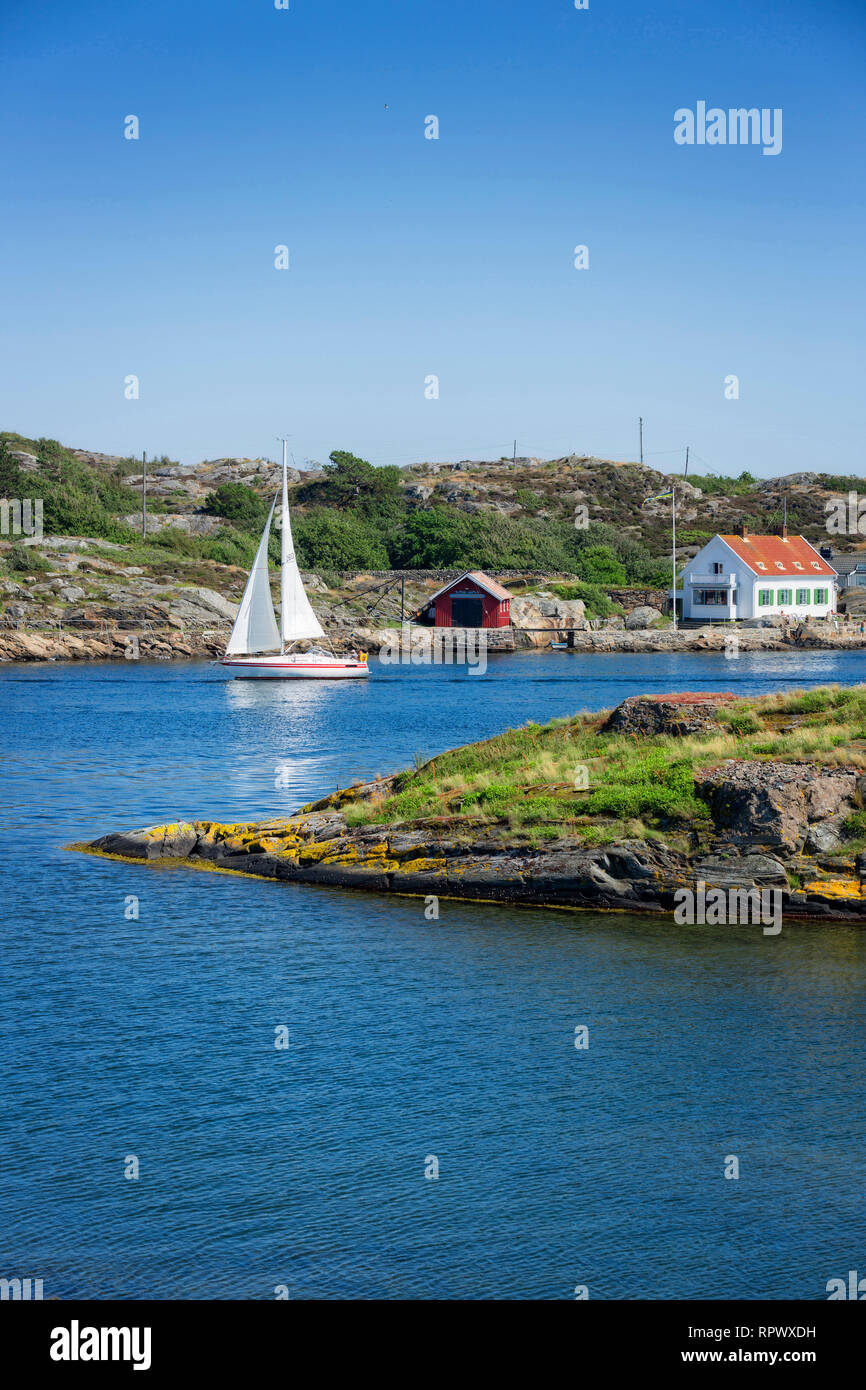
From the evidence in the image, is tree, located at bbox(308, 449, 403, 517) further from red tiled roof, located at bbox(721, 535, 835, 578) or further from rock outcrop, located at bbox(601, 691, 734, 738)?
rock outcrop, located at bbox(601, 691, 734, 738)

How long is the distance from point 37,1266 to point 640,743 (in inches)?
750

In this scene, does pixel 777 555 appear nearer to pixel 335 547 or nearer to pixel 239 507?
pixel 335 547

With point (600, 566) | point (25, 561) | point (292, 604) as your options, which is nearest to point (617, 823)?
point (292, 604)

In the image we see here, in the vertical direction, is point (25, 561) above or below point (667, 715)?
above

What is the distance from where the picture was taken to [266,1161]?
12.5 meters

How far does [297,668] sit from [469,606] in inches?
1513

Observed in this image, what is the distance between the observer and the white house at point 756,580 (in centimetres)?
11138

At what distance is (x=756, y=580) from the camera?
111m

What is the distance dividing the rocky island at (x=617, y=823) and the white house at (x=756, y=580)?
8493cm

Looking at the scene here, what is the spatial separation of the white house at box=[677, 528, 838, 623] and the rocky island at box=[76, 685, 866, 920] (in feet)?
279

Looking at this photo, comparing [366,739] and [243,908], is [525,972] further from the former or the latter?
[366,739]

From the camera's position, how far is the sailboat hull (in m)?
82.8
